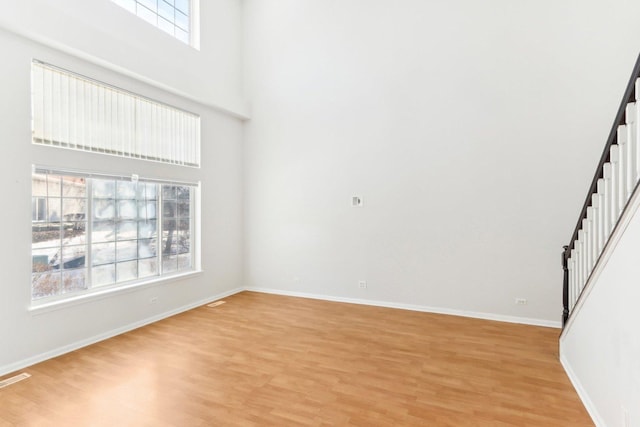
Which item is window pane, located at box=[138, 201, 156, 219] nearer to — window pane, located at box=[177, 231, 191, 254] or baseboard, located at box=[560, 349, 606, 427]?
window pane, located at box=[177, 231, 191, 254]

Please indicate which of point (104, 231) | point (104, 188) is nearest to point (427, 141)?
point (104, 188)

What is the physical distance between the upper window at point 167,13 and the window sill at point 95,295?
11.5ft

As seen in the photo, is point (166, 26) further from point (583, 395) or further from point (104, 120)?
point (583, 395)

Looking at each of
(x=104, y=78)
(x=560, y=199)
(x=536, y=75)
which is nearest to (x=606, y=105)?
(x=536, y=75)

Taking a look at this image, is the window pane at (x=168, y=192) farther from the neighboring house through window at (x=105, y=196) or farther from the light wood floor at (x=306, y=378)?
the light wood floor at (x=306, y=378)

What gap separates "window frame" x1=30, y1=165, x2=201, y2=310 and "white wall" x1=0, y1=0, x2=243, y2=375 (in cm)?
8

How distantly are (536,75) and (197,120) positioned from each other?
15.7 feet

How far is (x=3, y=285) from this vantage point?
117 inches

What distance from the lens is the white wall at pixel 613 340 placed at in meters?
1.78

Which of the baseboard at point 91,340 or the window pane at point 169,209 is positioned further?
the window pane at point 169,209

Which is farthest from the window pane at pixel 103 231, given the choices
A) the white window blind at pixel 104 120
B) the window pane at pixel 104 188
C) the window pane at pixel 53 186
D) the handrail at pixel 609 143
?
the handrail at pixel 609 143

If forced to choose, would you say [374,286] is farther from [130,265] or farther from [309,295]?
[130,265]

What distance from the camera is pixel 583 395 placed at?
2.46m

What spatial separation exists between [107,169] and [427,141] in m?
4.20
